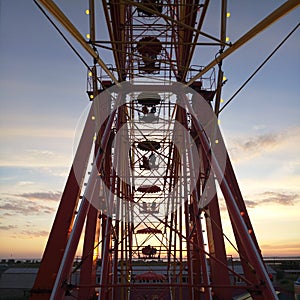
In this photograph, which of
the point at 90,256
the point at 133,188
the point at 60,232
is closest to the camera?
the point at 60,232

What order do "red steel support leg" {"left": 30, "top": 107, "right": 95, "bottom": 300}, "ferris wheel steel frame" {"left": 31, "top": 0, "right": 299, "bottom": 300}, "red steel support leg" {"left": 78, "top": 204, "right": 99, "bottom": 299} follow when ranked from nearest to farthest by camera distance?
"ferris wheel steel frame" {"left": 31, "top": 0, "right": 299, "bottom": 300} < "red steel support leg" {"left": 30, "top": 107, "right": 95, "bottom": 300} < "red steel support leg" {"left": 78, "top": 204, "right": 99, "bottom": 299}

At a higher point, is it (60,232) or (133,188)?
(133,188)

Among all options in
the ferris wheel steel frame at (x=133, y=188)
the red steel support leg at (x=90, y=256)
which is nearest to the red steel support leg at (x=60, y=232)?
the ferris wheel steel frame at (x=133, y=188)

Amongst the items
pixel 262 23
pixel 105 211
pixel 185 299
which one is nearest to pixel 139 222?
pixel 105 211

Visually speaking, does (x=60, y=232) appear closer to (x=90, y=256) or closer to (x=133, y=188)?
(x=90, y=256)

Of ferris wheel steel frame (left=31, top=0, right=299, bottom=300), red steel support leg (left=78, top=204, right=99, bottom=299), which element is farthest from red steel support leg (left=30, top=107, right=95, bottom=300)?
red steel support leg (left=78, top=204, right=99, bottom=299)

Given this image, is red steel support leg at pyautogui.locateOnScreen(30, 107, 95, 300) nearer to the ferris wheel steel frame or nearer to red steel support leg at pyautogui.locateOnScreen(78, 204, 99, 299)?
the ferris wheel steel frame

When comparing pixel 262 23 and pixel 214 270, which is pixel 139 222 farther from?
pixel 262 23

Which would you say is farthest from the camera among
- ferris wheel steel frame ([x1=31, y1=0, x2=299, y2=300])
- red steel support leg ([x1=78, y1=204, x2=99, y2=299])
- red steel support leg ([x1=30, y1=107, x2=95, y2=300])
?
red steel support leg ([x1=78, y1=204, x2=99, y2=299])

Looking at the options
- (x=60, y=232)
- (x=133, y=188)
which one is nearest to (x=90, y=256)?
(x=60, y=232)

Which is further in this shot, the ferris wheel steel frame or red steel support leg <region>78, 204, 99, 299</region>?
red steel support leg <region>78, 204, 99, 299</region>

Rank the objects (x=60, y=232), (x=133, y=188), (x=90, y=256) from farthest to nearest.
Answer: (x=133, y=188) → (x=90, y=256) → (x=60, y=232)

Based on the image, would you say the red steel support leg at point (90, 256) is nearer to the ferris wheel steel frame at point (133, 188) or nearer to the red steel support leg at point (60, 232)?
the ferris wheel steel frame at point (133, 188)

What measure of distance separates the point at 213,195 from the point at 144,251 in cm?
575
